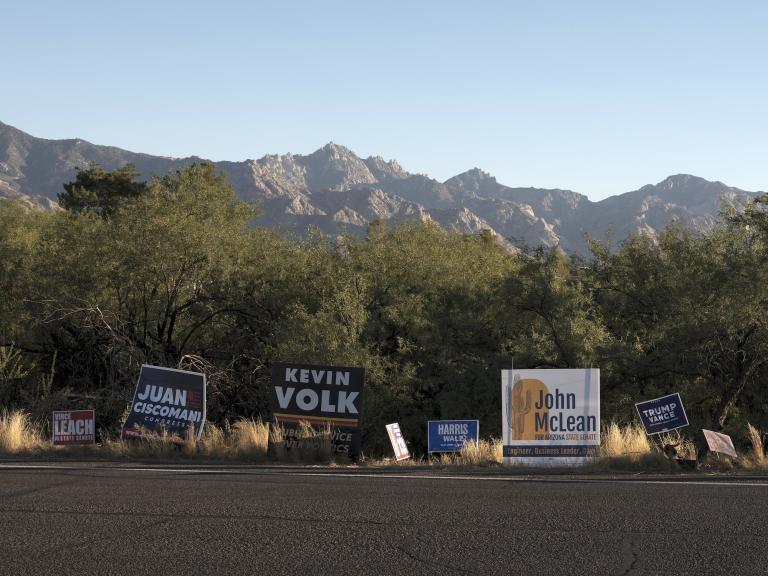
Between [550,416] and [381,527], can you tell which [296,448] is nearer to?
[550,416]

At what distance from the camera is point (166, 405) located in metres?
15.8

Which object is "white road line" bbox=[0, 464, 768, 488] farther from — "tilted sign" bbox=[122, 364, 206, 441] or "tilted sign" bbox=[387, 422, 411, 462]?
"tilted sign" bbox=[387, 422, 411, 462]

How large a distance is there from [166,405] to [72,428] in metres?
2.00

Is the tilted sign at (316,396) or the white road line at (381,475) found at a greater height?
the tilted sign at (316,396)

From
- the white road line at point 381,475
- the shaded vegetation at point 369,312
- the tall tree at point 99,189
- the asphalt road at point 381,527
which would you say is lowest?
the asphalt road at point 381,527

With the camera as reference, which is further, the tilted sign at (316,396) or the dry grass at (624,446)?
the tilted sign at (316,396)

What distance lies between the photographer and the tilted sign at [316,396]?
14656 millimetres

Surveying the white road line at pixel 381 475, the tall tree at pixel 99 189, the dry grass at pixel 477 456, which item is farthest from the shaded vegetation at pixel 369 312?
the tall tree at pixel 99 189

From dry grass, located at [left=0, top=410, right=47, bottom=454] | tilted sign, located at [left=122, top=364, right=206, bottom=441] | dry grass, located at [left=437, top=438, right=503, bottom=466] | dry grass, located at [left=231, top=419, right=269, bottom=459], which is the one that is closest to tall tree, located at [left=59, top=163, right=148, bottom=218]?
dry grass, located at [left=0, top=410, right=47, bottom=454]

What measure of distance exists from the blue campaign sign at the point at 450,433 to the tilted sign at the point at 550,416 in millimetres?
Answer: 3384

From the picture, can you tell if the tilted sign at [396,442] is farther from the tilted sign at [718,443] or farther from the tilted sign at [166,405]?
the tilted sign at [718,443]

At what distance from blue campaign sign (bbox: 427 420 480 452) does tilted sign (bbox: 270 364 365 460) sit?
101 inches

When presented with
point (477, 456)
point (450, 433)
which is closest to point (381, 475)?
point (477, 456)

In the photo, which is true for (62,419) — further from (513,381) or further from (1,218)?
(1,218)
